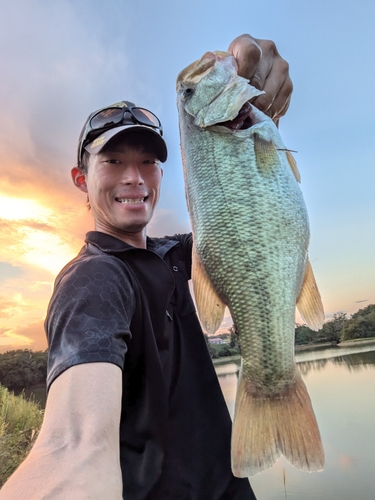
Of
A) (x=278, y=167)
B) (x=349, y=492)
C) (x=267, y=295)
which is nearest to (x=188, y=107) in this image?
(x=278, y=167)

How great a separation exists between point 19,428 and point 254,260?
12.0 metres

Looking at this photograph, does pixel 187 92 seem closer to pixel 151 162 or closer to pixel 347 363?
pixel 151 162

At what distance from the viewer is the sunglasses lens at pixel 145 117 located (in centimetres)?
254

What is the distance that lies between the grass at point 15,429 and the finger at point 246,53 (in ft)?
32.0

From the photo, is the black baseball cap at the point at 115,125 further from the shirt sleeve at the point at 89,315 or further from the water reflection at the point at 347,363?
the water reflection at the point at 347,363

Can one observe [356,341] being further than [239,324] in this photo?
Yes

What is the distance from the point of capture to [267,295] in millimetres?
1770

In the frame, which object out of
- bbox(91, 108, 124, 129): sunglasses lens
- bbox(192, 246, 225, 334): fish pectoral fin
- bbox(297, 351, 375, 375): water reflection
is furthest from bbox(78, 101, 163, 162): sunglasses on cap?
bbox(297, 351, 375, 375): water reflection

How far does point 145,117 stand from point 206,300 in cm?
153

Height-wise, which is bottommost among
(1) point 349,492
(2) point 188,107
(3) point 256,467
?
(1) point 349,492

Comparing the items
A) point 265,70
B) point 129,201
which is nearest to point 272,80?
point 265,70

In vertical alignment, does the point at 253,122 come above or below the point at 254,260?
above

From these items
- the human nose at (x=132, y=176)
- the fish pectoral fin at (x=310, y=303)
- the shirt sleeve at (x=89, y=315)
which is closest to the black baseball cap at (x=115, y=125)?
the human nose at (x=132, y=176)

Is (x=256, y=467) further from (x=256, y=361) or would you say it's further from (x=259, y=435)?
(x=256, y=361)
